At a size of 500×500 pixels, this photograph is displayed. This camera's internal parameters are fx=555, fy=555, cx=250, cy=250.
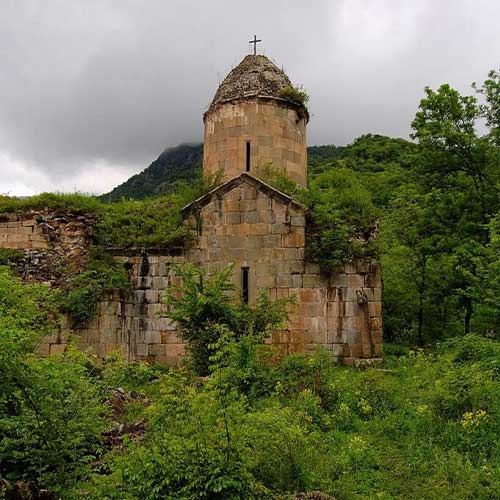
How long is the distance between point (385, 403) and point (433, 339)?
6.25 metres

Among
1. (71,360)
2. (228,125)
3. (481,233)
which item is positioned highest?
(228,125)

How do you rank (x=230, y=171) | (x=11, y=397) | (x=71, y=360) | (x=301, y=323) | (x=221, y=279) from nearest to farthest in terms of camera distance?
(x=11, y=397) → (x=71, y=360) → (x=221, y=279) → (x=301, y=323) → (x=230, y=171)

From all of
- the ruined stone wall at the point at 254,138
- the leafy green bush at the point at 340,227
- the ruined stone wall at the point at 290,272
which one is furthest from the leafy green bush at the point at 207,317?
the ruined stone wall at the point at 254,138

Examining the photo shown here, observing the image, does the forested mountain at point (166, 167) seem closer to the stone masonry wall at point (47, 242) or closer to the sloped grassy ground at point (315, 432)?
the stone masonry wall at point (47, 242)

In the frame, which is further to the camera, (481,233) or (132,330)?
(481,233)

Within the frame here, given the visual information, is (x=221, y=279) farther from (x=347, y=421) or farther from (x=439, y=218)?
(x=439, y=218)

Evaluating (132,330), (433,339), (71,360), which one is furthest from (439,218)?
(71,360)

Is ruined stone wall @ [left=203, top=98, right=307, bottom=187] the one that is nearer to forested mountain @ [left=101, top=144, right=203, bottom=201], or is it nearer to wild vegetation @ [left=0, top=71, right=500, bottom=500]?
wild vegetation @ [left=0, top=71, right=500, bottom=500]

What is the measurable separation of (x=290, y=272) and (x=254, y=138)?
354 centimetres

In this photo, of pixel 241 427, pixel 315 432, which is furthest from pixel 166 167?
pixel 241 427

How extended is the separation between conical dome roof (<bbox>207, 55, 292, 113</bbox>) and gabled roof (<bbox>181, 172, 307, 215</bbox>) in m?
2.73

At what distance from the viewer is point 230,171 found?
12.5m

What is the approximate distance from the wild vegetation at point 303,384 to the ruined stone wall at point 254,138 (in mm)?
1027

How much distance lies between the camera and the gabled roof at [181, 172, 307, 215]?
430 inches
